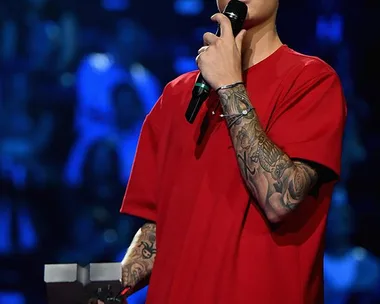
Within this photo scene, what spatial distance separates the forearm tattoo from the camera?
1.38 m

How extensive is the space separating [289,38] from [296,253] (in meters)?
1.42

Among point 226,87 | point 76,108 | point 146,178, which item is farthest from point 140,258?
point 76,108

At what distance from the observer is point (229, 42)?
1.19 meters

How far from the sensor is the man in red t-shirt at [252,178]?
3.77ft

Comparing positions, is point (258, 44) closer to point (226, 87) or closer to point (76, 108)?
point (226, 87)

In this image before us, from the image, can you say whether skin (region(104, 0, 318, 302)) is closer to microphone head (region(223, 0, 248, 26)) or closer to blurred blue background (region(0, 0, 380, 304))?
microphone head (region(223, 0, 248, 26))

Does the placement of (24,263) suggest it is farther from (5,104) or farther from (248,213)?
(248,213)

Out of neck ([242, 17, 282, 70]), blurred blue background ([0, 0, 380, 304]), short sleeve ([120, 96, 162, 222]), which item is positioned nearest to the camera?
→ neck ([242, 17, 282, 70])

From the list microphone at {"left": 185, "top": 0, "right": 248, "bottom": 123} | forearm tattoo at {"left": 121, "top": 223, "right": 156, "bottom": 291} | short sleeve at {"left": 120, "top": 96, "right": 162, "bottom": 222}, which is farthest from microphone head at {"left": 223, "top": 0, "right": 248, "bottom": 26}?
forearm tattoo at {"left": 121, "top": 223, "right": 156, "bottom": 291}

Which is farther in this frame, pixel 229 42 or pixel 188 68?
pixel 188 68

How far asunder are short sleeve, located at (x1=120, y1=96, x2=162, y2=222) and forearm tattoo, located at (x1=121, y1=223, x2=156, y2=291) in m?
0.03

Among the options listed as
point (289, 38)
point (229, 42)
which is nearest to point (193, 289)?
point (229, 42)

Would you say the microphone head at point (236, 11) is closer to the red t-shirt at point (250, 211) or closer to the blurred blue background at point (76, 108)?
the red t-shirt at point (250, 211)

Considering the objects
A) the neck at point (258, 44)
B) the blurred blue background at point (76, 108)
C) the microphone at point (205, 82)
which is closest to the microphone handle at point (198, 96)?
the microphone at point (205, 82)
